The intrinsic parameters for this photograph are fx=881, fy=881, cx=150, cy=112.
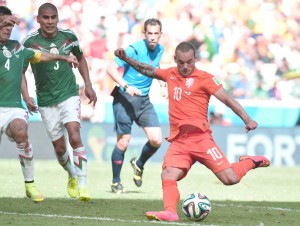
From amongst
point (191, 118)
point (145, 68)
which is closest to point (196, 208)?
point (191, 118)

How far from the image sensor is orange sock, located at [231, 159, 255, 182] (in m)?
9.21

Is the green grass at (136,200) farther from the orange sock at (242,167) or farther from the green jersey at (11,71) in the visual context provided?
the green jersey at (11,71)

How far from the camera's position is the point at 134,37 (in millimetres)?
22531

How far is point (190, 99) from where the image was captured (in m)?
9.10

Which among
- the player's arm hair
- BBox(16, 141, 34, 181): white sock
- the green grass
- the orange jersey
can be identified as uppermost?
the player's arm hair

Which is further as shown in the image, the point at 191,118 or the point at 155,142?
the point at 155,142

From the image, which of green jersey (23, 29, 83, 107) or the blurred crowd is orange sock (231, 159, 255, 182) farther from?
the blurred crowd

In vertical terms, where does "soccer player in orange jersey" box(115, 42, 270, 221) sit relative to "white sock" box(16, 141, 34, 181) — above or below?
above

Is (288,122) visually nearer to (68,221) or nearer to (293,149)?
(293,149)

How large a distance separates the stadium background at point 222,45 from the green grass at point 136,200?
221 centimetres

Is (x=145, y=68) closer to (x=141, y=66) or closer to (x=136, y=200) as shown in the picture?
(x=141, y=66)

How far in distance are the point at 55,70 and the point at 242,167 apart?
2906 mm

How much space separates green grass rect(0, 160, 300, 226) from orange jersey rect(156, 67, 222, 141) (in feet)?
3.22

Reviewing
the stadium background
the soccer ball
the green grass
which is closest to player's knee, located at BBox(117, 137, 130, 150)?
the green grass
